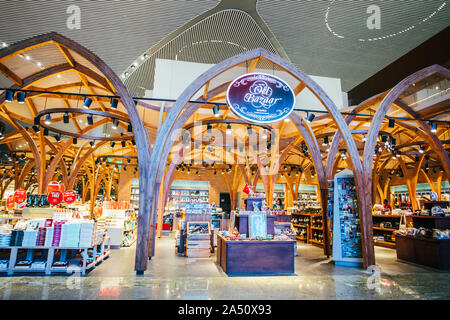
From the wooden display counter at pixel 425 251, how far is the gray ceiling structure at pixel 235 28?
7.59m

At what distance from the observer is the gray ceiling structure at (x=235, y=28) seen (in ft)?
24.7

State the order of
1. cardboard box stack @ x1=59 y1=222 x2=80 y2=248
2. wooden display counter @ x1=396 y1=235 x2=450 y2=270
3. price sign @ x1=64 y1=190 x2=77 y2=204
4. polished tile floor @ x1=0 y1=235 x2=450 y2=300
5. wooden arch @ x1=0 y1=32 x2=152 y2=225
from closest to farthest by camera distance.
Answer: polished tile floor @ x1=0 y1=235 x2=450 y2=300 → cardboard box stack @ x1=59 y1=222 x2=80 y2=248 → wooden arch @ x1=0 y1=32 x2=152 y2=225 → wooden display counter @ x1=396 y1=235 x2=450 y2=270 → price sign @ x1=64 y1=190 x2=77 y2=204

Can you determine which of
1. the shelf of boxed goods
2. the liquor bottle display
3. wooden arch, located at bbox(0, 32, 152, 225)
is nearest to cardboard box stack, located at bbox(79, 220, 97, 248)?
wooden arch, located at bbox(0, 32, 152, 225)

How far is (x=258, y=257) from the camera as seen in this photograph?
566 cm

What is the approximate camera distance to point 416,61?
1427cm

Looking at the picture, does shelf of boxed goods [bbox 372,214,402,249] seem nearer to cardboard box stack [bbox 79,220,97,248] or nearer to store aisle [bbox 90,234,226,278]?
store aisle [bbox 90,234,226,278]

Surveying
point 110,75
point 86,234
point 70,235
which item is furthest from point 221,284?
point 110,75

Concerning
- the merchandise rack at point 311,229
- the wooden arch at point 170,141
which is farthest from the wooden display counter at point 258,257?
the merchandise rack at point 311,229

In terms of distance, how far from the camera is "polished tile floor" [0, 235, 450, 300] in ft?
13.3

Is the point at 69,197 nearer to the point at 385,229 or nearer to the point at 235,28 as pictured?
the point at 235,28

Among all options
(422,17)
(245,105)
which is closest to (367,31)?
(422,17)

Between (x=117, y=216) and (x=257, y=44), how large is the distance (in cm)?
892

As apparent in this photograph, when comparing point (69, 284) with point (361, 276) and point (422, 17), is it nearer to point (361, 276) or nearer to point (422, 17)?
point (361, 276)

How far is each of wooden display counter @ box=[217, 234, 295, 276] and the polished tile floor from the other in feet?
0.96
